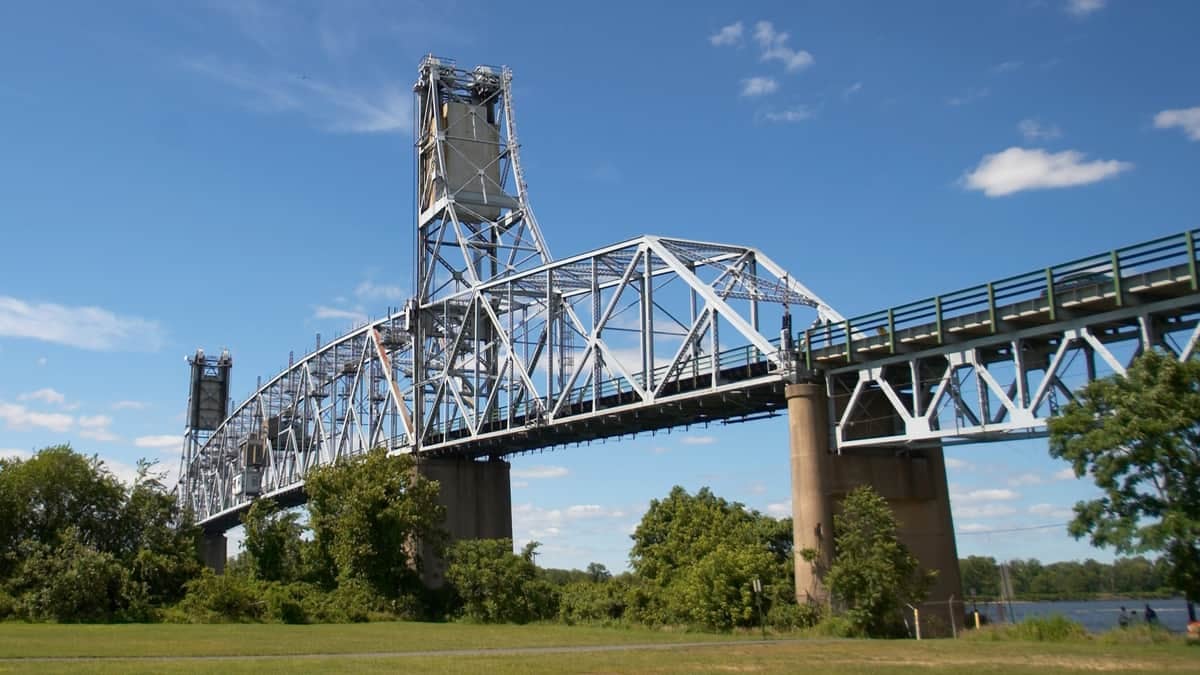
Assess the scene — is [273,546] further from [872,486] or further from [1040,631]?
[1040,631]

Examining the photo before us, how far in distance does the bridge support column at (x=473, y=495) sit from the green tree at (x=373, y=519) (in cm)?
779

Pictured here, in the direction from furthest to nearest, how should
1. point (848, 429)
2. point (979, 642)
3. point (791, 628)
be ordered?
point (848, 429), point (791, 628), point (979, 642)

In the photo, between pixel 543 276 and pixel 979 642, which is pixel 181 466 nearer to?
pixel 543 276

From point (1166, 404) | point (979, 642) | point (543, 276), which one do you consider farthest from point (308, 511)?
point (1166, 404)

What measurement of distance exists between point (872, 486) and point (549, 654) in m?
18.4

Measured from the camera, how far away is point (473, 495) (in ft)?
260

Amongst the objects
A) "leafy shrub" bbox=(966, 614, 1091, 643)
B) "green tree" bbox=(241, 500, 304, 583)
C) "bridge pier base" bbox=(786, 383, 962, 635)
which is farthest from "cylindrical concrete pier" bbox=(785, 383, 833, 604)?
"green tree" bbox=(241, 500, 304, 583)

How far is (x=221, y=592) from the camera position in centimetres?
5759

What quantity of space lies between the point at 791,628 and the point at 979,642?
29.5 feet

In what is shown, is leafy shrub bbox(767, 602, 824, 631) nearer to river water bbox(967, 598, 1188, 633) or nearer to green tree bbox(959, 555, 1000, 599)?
river water bbox(967, 598, 1188, 633)

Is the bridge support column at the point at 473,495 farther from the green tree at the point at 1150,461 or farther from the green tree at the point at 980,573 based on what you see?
the green tree at the point at 1150,461

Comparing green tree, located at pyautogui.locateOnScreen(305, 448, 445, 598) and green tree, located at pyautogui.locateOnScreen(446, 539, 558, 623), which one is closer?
green tree, located at pyautogui.locateOnScreen(446, 539, 558, 623)

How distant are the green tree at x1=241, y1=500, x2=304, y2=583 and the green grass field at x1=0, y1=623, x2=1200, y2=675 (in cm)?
2602

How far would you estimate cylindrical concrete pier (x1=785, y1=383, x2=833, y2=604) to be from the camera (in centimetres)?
4312
